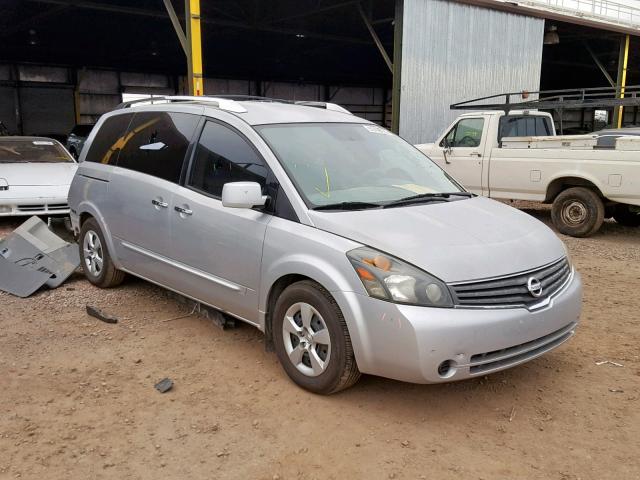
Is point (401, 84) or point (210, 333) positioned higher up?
point (401, 84)

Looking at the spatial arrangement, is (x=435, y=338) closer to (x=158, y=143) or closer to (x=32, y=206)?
(x=158, y=143)

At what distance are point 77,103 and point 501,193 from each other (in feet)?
82.1

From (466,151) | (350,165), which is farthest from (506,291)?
(466,151)

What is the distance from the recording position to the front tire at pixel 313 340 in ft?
10.5

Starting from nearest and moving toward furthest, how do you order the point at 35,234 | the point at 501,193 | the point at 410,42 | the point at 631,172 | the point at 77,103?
the point at 35,234 < the point at 631,172 < the point at 501,193 < the point at 410,42 < the point at 77,103

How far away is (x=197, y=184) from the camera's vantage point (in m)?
4.23

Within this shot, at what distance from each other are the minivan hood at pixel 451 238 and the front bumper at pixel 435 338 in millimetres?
245

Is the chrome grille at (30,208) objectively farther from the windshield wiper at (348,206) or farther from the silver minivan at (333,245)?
the windshield wiper at (348,206)

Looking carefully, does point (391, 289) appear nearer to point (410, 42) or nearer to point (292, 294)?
point (292, 294)

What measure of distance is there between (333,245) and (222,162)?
131cm

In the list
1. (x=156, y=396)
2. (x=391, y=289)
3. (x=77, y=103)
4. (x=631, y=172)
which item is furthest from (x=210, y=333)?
(x=77, y=103)

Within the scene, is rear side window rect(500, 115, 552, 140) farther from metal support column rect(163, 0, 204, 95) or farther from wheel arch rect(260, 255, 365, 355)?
wheel arch rect(260, 255, 365, 355)

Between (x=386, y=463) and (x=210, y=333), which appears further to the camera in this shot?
(x=210, y=333)

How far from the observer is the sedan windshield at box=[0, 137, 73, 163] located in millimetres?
9242
